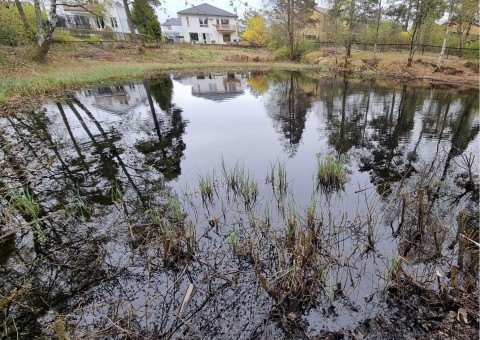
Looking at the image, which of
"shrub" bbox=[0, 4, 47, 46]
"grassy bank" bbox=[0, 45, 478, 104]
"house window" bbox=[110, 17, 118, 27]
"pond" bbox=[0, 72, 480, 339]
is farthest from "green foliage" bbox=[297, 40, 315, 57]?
"house window" bbox=[110, 17, 118, 27]

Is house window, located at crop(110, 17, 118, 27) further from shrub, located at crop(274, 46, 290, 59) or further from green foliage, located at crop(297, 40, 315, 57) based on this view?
green foliage, located at crop(297, 40, 315, 57)

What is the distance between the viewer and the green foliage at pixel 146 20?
121ft

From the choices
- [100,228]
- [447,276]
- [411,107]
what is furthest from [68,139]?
[411,107]

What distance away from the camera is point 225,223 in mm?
4473

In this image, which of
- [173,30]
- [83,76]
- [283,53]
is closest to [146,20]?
[283,53]

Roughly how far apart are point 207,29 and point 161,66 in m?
29.2

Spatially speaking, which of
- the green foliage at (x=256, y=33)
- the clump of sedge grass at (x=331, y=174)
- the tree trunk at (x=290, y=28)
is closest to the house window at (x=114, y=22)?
the green foliage at (x=256, y=33)

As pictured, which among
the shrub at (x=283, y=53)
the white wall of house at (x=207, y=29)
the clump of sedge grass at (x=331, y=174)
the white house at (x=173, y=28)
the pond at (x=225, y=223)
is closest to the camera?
the pond at (x=225, y=223)

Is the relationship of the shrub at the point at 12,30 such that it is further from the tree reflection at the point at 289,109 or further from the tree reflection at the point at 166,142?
the tree reflection at the point at 289,109

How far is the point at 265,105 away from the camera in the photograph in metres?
13.8

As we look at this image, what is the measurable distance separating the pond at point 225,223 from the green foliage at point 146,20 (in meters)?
33.6

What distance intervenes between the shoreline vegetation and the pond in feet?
20.2

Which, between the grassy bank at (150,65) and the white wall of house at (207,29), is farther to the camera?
the white wall of house at (207,29)

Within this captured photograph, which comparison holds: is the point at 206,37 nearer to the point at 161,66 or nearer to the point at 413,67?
the point at 161,66
